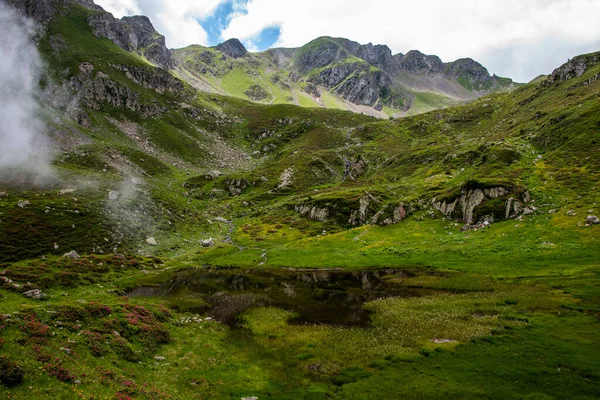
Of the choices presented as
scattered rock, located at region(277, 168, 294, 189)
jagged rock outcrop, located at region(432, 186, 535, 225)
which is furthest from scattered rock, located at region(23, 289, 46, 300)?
scattered rock, located at region(277, 168, 294, 189)

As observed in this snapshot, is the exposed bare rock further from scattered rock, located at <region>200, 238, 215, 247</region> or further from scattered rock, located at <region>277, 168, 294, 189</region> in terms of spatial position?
scattered rock, located at <region>277, 168, 294, 189</region>

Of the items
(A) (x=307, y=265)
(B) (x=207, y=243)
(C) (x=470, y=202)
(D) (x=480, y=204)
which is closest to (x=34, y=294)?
(A) (x=307, y=265)

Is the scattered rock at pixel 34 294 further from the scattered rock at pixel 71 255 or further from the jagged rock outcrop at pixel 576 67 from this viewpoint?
the jagged rock outcrop at pixel 576 67

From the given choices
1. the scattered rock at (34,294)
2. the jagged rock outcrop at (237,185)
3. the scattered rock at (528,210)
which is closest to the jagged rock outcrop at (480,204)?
the scattered rock at (528,210)

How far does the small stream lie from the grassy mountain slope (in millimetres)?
2429

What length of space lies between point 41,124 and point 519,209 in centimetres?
17935

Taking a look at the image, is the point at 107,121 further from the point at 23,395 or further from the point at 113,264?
the point at 23,395

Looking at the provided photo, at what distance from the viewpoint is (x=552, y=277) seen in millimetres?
47688

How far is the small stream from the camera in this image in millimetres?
42000

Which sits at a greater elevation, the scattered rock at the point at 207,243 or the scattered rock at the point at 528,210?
the scattered rock at the point at 528,210

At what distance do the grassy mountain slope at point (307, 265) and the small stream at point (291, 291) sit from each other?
243 centimetres

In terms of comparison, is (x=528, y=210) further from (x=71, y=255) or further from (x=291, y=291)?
(x=71, y=255)

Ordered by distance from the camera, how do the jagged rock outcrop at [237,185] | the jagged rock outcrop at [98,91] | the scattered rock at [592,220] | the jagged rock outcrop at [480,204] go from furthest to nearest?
the jagged rock outcrop at [98,91] < the jagged rock outcrop at [237,185] < the jagged rock outcrop at [480,204] < the scattered rock at [592,220]

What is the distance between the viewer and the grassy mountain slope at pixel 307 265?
23.5m
